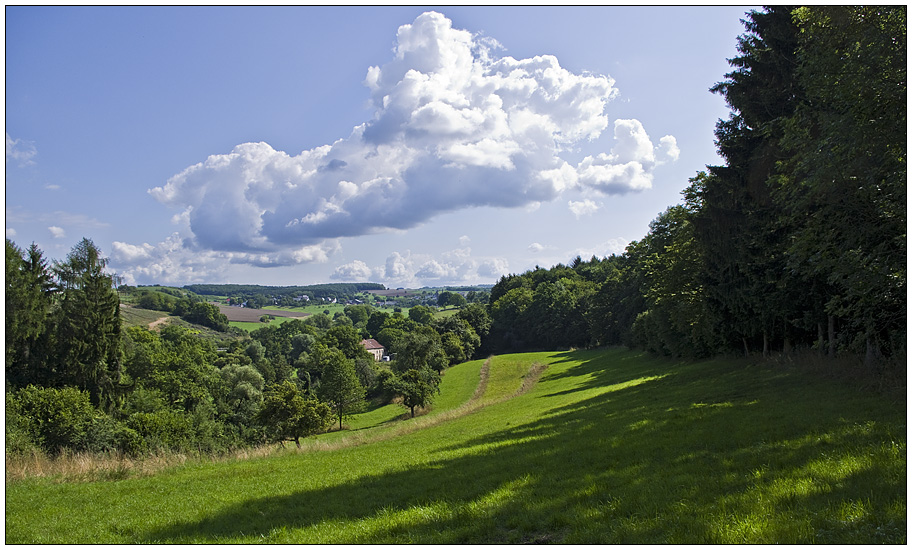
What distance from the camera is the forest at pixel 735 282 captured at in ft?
34.8

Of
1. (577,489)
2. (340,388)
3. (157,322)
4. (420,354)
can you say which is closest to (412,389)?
(340,388)

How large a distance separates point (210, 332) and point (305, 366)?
52583 millimetres

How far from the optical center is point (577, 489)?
816cm

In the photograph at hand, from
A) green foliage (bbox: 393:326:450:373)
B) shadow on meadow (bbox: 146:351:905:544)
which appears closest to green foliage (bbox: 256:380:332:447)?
shadow on meadow (bbox: 146:351:905:544)

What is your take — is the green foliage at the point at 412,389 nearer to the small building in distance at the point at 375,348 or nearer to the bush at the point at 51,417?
the bush at the point at 51,417

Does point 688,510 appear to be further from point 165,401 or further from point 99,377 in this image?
point 165,401

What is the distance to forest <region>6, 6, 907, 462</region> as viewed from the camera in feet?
34.8

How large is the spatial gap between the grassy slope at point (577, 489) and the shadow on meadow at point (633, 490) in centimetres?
3

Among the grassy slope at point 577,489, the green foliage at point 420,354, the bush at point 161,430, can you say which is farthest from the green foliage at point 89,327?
the green foliage at point 420,354

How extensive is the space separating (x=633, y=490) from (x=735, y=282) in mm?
19780

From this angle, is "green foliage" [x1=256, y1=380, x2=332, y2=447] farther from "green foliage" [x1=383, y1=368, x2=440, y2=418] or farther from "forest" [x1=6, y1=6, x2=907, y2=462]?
"green foliage" [x1=383, y1=368, x2=440, y2=418]

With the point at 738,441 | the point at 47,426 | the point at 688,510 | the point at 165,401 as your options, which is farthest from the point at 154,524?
the point at 165,401

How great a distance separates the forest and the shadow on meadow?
4.23 metres

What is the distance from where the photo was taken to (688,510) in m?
6.39
